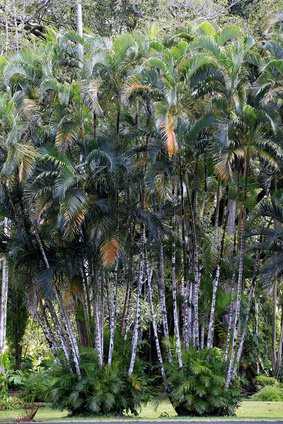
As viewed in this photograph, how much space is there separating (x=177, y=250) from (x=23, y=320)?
9062 millimetres

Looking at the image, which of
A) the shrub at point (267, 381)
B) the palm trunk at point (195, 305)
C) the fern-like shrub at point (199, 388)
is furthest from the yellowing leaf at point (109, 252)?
the shrub at point (267, 381)

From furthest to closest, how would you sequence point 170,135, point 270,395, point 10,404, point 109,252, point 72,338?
point 270,395
point 10,404
point 72,338
point 109,252
point 170,135

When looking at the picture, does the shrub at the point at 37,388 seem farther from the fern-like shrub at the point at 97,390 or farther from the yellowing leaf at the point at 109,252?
the yellowing leaf at the point at 109,252

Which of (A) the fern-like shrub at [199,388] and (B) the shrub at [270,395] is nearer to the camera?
(A) the fern-like shrub at [199,388]

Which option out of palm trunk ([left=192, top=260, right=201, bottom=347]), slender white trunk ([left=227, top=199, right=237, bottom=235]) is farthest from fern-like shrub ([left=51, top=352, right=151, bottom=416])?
slender white trunk ([left=227, top=199, right=237, bottom=235])

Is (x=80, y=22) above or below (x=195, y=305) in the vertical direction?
above

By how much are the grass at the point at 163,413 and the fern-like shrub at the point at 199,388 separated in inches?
16.5

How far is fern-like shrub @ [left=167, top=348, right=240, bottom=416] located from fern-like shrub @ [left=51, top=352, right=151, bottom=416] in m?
0.82

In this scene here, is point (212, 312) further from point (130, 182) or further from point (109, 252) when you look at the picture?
point (130, 182)

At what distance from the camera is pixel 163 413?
17.6 metres

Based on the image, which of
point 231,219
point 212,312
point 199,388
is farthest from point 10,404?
point 231,219

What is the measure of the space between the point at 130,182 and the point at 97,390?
192 inches

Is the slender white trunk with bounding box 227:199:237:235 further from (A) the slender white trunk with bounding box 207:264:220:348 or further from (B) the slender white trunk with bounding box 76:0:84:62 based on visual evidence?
(B) the slender white trunk with bounding box 76:0:84:62

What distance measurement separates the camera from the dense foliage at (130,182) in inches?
641
